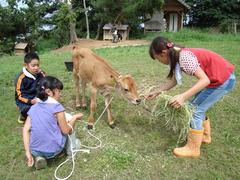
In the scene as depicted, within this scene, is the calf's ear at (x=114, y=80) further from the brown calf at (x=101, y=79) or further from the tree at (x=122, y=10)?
the tree at (x=122, y=10)

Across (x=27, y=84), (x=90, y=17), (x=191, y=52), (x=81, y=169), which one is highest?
(x=90, y=17)

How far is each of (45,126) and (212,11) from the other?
36.0 meters

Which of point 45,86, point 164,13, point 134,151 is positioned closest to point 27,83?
point 45,86

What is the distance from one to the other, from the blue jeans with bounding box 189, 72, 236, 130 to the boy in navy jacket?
126 inches

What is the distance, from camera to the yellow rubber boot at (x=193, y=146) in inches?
129

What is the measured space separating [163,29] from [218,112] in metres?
23.2

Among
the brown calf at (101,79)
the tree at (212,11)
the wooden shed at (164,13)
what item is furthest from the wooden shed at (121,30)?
the brown calf at (101,79)

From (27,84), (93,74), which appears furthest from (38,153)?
(93,74)

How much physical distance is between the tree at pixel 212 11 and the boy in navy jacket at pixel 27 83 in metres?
32.7

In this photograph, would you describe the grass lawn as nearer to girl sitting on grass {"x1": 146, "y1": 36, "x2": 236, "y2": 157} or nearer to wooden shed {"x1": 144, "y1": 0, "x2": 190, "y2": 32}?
girl sitting on grass {"x1": 146, "y1": 36, "x2": 236, "y2": 157}

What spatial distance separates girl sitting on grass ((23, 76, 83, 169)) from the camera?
293 centimetres

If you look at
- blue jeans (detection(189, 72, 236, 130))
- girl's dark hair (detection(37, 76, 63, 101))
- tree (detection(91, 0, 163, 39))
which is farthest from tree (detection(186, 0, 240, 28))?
girl's dark hair (detection(37, 76, 63, 101))

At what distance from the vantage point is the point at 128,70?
8445mm

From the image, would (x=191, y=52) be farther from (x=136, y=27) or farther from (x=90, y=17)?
(x=90, y=17)
